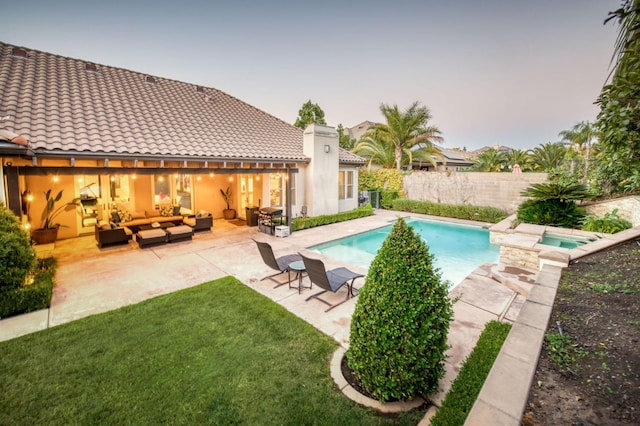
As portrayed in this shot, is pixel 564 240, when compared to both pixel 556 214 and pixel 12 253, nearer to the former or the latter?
pixel 556 214

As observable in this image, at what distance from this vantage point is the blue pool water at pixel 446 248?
9.66m

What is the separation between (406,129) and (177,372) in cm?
2055

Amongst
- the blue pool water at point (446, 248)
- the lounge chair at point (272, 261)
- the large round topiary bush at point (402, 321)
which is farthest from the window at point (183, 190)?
the large round topiary bush at point (402, 321)

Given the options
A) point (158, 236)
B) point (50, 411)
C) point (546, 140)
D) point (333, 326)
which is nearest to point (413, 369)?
point (333, 326)

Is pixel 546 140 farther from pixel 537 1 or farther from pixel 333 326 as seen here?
pixel 333 326

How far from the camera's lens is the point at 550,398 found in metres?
2.48

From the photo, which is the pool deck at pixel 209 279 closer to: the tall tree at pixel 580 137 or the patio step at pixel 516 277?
the patio step at pixel 516 277

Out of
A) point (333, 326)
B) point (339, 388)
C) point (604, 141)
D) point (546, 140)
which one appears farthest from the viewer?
point (546, 140)

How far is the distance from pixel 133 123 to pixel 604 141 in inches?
470

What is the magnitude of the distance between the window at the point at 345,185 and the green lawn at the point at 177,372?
1177 cm

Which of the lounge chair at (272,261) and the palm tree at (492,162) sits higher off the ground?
the palm tree at (492,162)

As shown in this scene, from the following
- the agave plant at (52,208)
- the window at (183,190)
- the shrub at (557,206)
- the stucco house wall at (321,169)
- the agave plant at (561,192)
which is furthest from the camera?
the window at (183,190)

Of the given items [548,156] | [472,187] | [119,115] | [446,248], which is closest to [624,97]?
[446,248]

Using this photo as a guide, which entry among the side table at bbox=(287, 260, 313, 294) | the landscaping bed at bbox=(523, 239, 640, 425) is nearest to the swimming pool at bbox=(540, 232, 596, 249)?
the landscaping bed at bbox=(523, 239, 640, 425)
